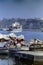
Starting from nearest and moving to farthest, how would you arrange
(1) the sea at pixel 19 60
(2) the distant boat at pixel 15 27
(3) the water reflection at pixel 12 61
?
(3) the water reflection at pixel 12 61, (1) the sea at pixel 19 60, (2) the distant boat at pixel 15 27

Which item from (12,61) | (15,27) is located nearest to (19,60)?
(12,61)

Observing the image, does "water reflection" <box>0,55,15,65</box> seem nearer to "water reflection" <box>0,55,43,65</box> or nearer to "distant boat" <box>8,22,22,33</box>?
"water reflection" <box>0,55,43,65</box>

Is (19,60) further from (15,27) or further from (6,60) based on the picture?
(15,27)

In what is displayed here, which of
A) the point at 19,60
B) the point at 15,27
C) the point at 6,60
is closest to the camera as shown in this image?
the point at 19,60

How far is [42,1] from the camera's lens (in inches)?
187

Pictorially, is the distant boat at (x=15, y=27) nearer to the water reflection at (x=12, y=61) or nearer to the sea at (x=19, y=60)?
the sea at (x=19, y=60)

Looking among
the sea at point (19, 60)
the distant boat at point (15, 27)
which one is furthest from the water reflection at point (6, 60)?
the distant boat at point (15, 27)

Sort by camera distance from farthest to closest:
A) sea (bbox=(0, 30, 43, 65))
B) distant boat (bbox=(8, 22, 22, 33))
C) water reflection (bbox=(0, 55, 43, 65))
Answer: distant boat (bbox=(8, 22, 22, 33)), sea (bbox=(0, 30, 43, 65)), water reflection (bbox=(0, 55, 43, 65))

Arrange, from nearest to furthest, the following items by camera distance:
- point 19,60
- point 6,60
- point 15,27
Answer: point 19,60 → point 6,60 → point 15,27

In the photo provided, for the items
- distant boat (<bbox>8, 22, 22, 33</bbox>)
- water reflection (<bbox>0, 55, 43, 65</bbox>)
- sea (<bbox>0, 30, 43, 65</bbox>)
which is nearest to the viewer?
water reflection (<bbox>0, 55, 43, 65</bbox>)

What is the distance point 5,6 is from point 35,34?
102 cm

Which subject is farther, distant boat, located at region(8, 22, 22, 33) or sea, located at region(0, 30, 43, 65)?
distant boat, located at region(8, 22, 22, 33)

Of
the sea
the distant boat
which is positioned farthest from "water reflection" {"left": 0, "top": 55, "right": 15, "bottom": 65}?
the distant boat

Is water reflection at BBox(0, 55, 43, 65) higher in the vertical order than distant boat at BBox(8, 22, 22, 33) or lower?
lower
